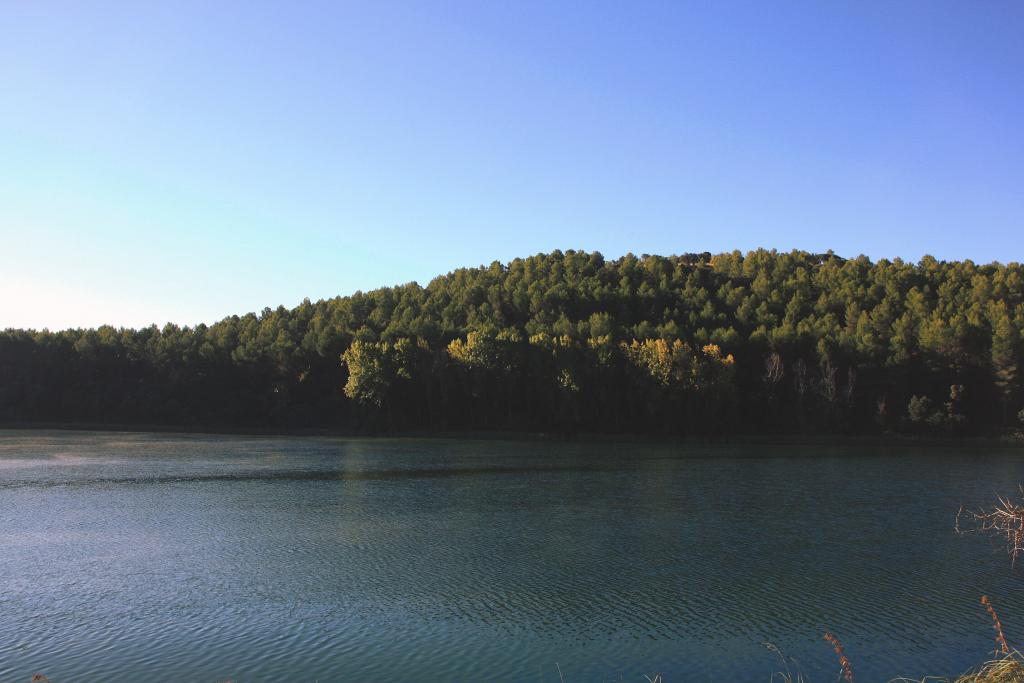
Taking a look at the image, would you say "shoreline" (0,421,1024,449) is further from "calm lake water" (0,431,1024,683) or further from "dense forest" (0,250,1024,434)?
"calm lake water" (0,431,1024,683)

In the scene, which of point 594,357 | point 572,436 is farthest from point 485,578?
point 594,357

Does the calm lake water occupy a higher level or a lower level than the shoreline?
higher

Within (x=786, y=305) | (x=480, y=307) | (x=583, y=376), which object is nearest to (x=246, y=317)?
(x=480, y=307)

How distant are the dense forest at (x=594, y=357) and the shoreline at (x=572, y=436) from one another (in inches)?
54.1

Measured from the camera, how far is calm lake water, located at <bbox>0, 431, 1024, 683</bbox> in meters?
13.4

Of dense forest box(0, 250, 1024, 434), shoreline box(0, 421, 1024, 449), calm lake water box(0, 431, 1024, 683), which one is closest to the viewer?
calm lake water box(0, 431, 1024, 683)

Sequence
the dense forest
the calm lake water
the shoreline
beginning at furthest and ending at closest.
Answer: the dense forest → the shoreline → the calm lake water

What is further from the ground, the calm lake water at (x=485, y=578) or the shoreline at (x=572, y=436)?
the calm lake water at (x=485, y=578)

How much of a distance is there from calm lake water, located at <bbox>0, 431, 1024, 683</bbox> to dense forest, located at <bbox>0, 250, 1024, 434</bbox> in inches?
1382

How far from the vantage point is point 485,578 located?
1886cm

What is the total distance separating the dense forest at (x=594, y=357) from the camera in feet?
239

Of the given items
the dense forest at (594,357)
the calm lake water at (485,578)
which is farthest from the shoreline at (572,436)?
the calm lake water at (485,578)

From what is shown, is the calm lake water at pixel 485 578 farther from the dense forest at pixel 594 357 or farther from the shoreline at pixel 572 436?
the dense forest at pixel 594 357

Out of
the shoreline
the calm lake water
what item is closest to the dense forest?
the shoreline
